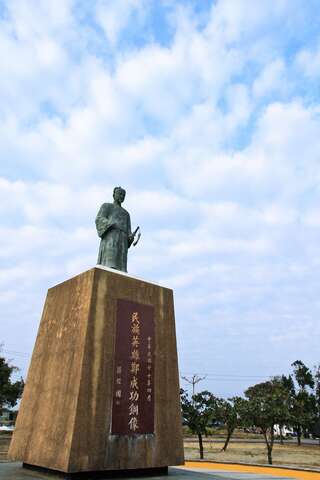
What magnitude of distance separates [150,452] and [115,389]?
43.2 inches

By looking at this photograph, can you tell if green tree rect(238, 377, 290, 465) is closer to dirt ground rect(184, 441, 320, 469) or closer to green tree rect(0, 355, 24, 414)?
dirt ground rect(184, 441, 320, 469)

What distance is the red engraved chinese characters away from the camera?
5898mm

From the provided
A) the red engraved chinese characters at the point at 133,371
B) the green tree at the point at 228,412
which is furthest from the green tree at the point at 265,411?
the red engraved chinese characters at the point at 133,371

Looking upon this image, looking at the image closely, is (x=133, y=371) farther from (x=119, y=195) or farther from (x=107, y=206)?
(x=119, y=195)

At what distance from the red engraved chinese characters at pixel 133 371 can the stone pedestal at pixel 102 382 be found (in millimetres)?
14

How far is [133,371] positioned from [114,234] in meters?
2.54

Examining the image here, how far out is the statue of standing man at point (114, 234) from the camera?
7367 mm

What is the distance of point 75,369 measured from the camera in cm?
573

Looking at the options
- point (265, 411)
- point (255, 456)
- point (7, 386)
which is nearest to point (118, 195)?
point (265, 411)

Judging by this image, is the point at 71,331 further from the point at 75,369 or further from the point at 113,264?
the point at 113,264

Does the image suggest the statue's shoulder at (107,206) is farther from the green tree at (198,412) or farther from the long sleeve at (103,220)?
the green tree at (198,412)

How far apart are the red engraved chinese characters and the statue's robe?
1032mm

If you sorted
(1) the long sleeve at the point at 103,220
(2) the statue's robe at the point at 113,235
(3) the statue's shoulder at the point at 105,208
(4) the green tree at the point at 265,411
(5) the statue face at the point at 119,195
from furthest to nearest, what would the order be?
1. (4) the green tree at the point at 265,411
2. (5) the statue face at the point at 119,195
3. (3) the statue's shoulder at the point at 105,208
4. (1) the long sleeve at the point at 103,220
5. (2) the statue's robe at the point at 113,235

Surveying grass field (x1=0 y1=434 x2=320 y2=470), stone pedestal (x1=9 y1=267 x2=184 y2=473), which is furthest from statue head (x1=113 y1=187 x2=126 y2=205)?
grass field (x1=0 y1=434 x2=320 y2=470)
